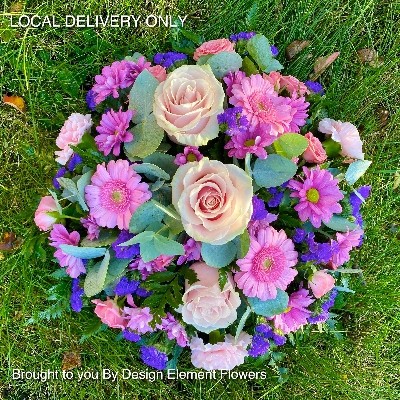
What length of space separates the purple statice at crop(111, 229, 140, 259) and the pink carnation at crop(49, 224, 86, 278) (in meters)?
0.10

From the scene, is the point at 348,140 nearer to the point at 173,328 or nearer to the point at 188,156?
the point at 188,156

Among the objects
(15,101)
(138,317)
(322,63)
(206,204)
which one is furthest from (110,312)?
(322,63)

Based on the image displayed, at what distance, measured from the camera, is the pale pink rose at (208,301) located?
1.12m

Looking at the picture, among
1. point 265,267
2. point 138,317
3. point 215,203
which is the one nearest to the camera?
point 215,203

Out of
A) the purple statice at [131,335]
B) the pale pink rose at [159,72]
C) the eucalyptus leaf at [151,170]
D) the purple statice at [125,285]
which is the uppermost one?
the pale pink rose at [159,72]

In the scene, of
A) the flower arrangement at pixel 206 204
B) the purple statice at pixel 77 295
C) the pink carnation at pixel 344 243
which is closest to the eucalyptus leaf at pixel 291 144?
the flower arrangement at pixel 206 204

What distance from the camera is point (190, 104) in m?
1.05

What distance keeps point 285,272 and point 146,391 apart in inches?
28.1

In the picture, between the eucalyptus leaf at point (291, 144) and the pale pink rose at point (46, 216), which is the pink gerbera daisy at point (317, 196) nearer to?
the eucalyptus leaf at point (291, 144)

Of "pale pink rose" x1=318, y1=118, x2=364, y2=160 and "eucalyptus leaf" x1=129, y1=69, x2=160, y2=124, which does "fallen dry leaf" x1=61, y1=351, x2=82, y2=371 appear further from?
"pale pink rose" x1=318, y1=118, x2=364, y2=160

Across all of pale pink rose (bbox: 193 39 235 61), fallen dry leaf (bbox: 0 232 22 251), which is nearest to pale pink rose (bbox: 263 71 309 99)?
pale pink rose (bbox: 193 39 235 61)

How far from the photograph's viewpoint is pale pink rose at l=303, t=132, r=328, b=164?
46.6 inches

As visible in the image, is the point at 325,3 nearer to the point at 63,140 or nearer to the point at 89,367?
the point at 63,140

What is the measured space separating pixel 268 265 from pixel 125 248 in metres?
0.29
